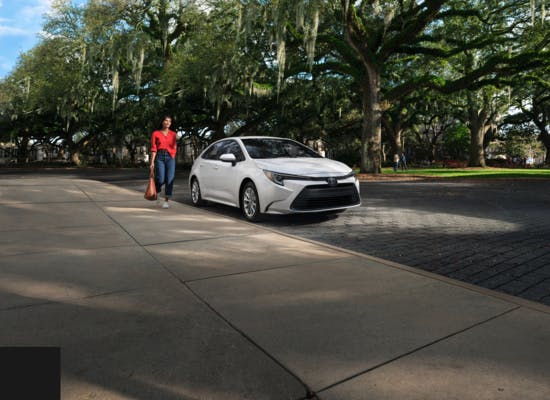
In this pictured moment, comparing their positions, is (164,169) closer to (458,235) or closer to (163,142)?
(163,142)

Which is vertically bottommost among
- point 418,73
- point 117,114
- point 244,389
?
point 244,389

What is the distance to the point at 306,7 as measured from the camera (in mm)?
15227

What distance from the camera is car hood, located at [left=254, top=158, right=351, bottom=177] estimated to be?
23.4ft

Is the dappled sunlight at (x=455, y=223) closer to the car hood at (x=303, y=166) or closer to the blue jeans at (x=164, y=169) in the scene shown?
the car hood at (x=303, y=166)

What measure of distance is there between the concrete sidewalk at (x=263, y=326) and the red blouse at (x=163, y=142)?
4053mm

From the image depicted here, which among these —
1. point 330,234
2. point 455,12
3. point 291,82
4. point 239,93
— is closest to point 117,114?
point 239,93

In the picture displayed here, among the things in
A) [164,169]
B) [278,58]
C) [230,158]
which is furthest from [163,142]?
[278,58]

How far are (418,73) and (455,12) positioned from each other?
9.93 m

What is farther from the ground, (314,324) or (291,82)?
(291,82)

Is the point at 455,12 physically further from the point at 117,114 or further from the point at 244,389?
the point at 117,114

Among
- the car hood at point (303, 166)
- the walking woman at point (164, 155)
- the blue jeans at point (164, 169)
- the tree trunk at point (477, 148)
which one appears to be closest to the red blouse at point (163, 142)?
the walking woman at point (164, 155)

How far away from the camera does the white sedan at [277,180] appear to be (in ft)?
23.0

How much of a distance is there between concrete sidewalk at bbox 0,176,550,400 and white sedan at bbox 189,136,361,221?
193 cm

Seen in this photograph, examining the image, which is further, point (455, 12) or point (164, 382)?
point (455, 12)
